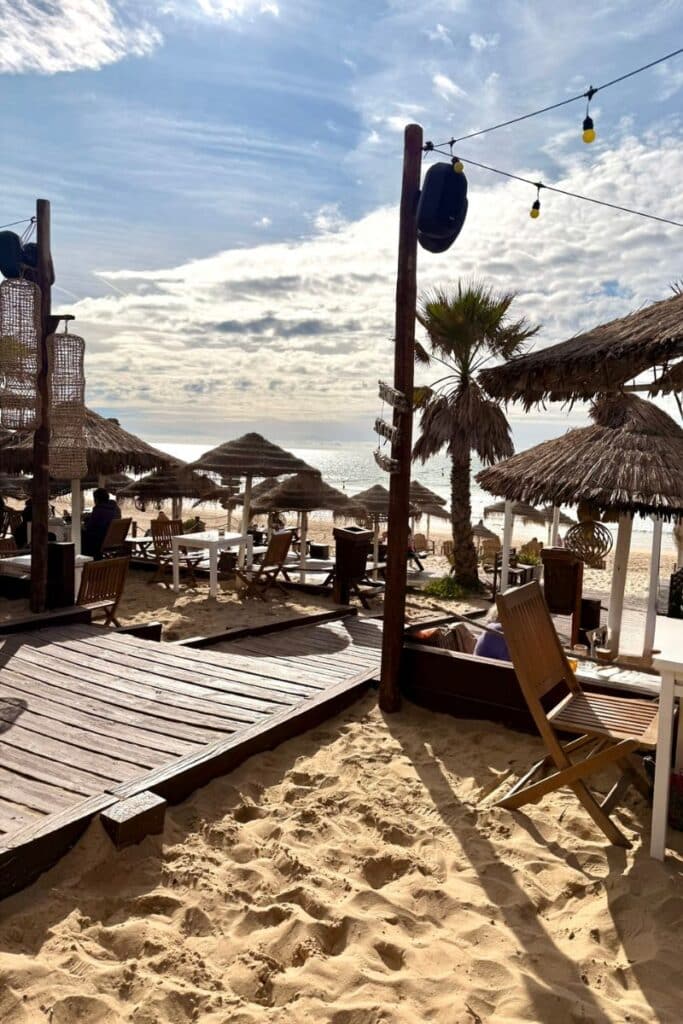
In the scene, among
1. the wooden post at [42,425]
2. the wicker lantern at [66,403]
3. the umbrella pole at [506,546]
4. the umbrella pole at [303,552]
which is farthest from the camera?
the umbrella pole at [303,552]

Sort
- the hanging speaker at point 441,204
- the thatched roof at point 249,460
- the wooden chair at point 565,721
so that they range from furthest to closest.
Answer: the thatched roof at point 249,460 → the hanging speaker at point 441,204 → the wooden chair at point 565,721

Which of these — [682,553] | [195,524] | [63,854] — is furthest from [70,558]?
[195,524]

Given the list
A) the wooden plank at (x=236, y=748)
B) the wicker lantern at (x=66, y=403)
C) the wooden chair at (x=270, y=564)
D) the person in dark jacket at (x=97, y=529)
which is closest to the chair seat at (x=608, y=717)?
the wooden plank at (x=236, y=748)

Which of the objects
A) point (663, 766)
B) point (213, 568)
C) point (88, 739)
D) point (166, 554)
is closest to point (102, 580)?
point (88, 739)

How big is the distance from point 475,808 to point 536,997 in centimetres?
123

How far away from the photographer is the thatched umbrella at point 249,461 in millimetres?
10883

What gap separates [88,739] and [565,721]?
2.43 m

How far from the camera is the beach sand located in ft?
6.72

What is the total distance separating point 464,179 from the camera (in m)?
4.37

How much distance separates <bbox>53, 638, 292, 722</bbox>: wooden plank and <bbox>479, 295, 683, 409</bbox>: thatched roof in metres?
3.87

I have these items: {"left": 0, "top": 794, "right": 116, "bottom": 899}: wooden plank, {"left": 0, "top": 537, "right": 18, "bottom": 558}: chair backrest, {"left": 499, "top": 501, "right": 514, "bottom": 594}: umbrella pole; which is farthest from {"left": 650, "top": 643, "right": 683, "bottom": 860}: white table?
{"left": 0, "top": 537, "right": 18, "bottom": 558}: chair backrest

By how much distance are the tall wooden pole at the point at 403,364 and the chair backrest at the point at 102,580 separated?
3157 millimetres

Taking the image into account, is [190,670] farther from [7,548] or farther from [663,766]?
[7,548]

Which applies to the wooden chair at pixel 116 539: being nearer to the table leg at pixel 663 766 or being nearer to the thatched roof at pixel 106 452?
the thatched roof at pixel 106 452
